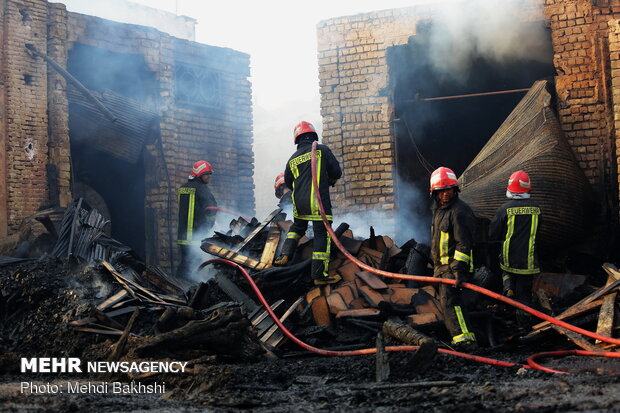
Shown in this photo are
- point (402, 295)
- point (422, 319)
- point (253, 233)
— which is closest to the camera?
point (422, 319)

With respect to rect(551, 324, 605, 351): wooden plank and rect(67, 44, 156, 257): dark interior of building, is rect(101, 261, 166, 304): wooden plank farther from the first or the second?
rect(67, 44, 156, 257): dark interior of building

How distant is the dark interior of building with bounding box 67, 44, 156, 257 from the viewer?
1388 centimetres

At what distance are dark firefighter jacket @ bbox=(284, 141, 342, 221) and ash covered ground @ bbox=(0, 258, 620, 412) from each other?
5.74 feet

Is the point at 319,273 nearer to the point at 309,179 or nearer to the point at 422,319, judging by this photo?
the point at 309,179

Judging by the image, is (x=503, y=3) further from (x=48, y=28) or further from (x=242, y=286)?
(x=48, y=28)

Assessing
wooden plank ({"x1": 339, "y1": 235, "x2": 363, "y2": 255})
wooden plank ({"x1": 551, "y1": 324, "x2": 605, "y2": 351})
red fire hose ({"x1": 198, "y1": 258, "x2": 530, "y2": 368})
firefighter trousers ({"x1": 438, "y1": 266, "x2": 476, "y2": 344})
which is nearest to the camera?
red fire hose ({"x1": 198, "y1": 258, "x2": 530, "y2": 368})

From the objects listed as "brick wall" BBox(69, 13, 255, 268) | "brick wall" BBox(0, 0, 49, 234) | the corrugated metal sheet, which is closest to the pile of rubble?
the corrugated metal sheet

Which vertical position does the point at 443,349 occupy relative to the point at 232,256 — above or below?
below

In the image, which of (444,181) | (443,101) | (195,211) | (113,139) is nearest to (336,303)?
(444,181)

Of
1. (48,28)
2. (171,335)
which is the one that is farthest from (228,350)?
(48,28)

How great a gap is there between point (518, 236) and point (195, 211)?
497cm

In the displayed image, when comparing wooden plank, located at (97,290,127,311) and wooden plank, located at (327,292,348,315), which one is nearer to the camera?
wooden plank, located at (97,290,127,311)

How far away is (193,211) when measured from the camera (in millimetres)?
11070

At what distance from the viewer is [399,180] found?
500 inches
